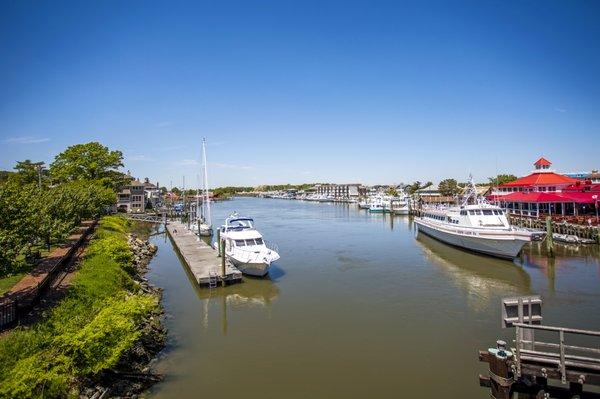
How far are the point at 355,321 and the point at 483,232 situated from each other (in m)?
21.4

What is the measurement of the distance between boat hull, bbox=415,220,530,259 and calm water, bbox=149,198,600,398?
951 mm

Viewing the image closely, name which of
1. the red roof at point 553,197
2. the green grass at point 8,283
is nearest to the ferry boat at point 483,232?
the red roof at point 553,197

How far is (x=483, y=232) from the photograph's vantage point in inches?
1388

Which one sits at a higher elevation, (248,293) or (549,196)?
(549,196)

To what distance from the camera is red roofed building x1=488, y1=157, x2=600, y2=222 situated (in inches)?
1918

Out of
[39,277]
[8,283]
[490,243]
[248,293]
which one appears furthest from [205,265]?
[490,243]

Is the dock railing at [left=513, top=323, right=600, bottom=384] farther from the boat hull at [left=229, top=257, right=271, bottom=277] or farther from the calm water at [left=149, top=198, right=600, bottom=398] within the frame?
the boat hull at [left=229, top=257, right=271, bottom=277]

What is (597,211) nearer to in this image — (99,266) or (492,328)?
(492,328)

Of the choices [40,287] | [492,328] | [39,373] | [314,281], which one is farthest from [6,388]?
[314,281]

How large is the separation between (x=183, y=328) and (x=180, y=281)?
33.4 ft

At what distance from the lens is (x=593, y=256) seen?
34.8 meters

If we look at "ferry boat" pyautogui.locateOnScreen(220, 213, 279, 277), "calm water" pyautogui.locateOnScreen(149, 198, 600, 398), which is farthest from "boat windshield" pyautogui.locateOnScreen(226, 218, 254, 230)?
"calm water" pyautogui.locateOnScreen(149, 198, 600, 398)

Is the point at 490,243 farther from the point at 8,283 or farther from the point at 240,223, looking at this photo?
the point at 8,283

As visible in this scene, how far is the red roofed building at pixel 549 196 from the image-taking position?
48719 millimetres
